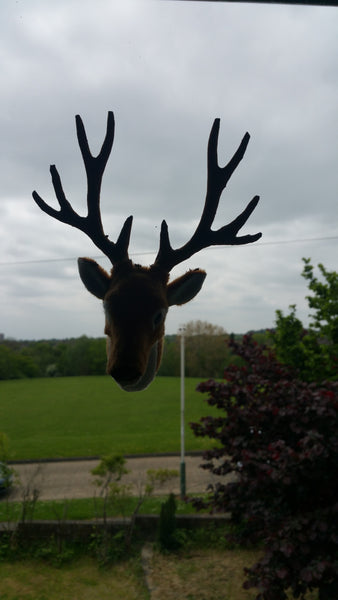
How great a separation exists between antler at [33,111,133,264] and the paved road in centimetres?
879

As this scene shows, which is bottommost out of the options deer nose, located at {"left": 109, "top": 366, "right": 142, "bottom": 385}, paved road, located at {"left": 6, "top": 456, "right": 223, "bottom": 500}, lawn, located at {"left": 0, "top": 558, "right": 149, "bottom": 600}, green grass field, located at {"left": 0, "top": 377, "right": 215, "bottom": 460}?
lawn, located at {"left": 0, "top": 558, "right": 149, "bottom": 600}

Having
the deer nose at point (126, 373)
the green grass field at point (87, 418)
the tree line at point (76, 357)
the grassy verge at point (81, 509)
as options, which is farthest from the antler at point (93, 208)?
the grassy verge at point (81, 509)

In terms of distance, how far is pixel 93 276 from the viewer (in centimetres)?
124

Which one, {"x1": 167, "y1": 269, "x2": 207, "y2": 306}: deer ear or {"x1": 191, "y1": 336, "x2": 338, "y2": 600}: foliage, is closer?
{"x1": 167, "y1": 269, "x2": 207, "y2": 306}: deer ear

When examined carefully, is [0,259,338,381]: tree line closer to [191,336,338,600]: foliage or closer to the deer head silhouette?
[191,336,338,600]: foliage

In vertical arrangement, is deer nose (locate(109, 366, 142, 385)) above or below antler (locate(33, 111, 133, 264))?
below

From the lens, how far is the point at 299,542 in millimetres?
4008

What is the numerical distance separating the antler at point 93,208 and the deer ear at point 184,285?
177 millimetres

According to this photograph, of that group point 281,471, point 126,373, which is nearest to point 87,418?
point 281,471

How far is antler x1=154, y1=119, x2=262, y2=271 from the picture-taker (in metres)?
1.21

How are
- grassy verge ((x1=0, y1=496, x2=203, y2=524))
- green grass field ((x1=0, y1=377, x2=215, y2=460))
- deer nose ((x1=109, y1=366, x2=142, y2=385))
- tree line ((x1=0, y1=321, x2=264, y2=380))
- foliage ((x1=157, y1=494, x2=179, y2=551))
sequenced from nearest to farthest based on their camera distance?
deer nose ((x1=109, y1=366, x2=142, y2=385)) → tree line ((x1=0, y1=321, x2=264, y2=380)) → foliage ((x1=157, y1=494, x2=179, y2=551)) → grassy verge ((x1=0, y1=496, x2=203, y2=524)) → green grass field ((x1=0, y1=377, x2=215, y2=460))

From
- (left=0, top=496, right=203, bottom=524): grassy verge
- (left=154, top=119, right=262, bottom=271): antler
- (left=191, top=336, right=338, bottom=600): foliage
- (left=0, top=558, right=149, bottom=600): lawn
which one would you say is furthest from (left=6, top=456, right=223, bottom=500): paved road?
(left=154, top=119, right=262, bottom=271): antler

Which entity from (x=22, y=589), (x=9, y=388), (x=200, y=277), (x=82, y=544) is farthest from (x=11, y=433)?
(x=200, y=277)

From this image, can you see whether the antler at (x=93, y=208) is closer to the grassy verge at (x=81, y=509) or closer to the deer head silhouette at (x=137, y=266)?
the deer head silhouette at (x=137, y=266)
